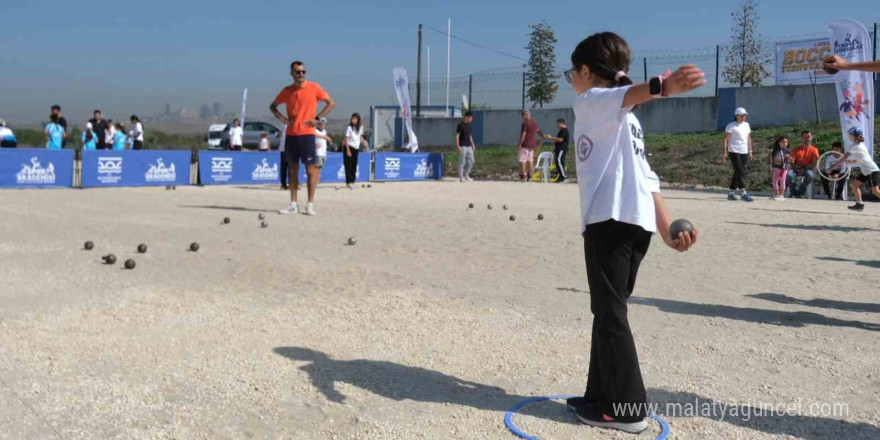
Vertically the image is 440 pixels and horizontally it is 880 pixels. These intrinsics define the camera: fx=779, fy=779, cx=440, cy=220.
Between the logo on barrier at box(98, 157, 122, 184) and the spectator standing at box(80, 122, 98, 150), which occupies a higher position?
the spectator standing at box(80, 122, 98, 150)

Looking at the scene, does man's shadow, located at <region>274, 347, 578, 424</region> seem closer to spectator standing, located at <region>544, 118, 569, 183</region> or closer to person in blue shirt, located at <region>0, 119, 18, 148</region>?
person in blue shirt, located at <region>0, 119, 18, 148</region>

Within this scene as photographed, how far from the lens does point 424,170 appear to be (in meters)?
26.8

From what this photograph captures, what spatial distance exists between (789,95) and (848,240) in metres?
20.4

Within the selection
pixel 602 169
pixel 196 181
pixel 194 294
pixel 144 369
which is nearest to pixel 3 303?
pixel 194 294

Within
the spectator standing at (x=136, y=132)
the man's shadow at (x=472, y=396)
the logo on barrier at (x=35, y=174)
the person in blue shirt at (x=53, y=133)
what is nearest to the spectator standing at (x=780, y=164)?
the man's shadow at (x=472, y=396)

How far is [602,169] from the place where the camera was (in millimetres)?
3492

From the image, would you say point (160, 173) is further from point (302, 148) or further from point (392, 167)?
point (302, 148)

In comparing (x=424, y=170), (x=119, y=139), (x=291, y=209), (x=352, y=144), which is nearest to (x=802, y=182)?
(x=352, y=144)

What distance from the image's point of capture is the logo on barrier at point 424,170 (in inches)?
1041

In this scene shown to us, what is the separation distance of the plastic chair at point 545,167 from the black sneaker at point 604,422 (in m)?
21.6

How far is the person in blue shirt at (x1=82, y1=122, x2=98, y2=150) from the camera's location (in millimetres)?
23453

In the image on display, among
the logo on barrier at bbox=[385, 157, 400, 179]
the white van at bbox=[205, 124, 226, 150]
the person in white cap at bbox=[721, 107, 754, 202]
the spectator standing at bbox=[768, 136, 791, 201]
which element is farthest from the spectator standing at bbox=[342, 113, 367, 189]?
the white van at bbox=[205, 124, 226, 150]

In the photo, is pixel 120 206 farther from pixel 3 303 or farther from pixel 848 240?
pixel 848 240

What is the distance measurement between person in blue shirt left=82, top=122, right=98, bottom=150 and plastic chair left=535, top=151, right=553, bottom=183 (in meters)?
13.7
